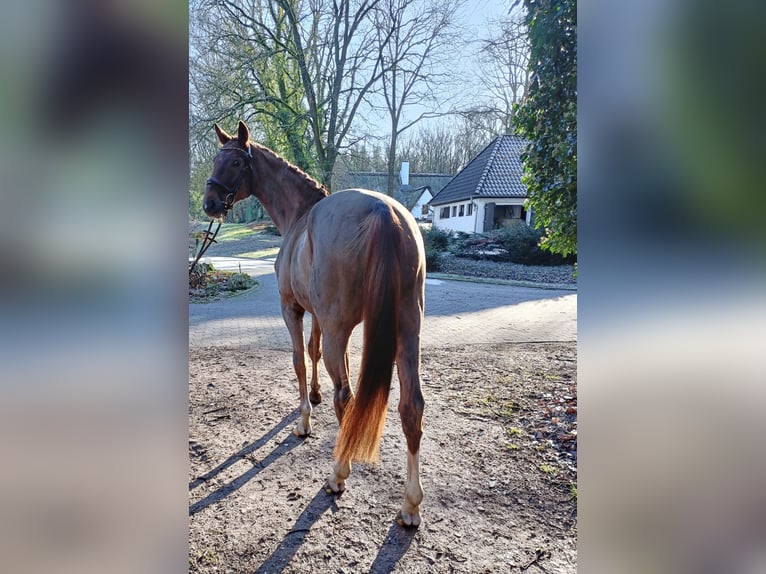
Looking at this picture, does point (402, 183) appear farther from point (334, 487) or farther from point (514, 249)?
point (334, 487)

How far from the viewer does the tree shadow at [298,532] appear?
6.62 feet

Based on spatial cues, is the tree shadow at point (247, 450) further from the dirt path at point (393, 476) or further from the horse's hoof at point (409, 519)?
the horse's hoof at point (409, 519)

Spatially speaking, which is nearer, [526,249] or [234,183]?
[234,183]

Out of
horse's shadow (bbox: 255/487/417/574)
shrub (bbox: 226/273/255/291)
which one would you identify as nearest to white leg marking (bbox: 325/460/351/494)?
horse's shadow (bbox: 255/487/417/574)

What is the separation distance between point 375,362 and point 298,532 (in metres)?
1.04

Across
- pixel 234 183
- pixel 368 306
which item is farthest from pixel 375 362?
pixel 234 183

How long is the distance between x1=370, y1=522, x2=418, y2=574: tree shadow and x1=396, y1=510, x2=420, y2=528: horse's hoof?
0.02 meters

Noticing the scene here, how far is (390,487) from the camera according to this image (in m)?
2.67

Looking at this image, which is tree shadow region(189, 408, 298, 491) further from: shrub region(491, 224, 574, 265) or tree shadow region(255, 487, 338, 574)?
shrub region(491, 224, 574, 265)

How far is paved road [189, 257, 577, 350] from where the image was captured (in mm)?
6609
